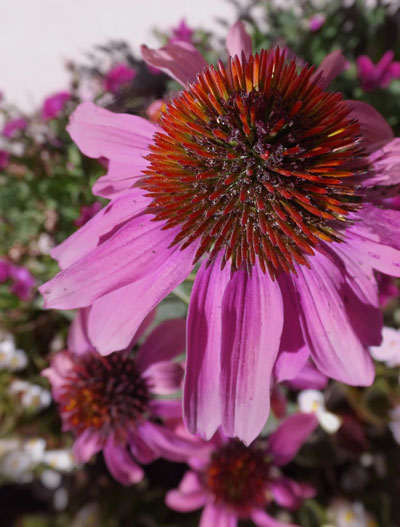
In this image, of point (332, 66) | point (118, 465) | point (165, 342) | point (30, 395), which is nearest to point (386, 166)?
point (332, 66)

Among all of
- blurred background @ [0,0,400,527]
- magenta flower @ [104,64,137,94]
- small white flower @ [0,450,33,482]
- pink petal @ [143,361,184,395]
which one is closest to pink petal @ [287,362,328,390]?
blurred background @ [0,0,400,527]

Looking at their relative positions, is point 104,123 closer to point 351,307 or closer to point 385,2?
point 351,307

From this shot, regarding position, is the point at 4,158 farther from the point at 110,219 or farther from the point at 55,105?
the point at 110,219

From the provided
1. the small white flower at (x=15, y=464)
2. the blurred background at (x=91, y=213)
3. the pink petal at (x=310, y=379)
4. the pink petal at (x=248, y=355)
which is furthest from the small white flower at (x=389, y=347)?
the small white flower at (x=15, y=464)

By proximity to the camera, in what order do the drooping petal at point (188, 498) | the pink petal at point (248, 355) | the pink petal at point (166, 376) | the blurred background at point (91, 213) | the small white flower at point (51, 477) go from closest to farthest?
the pink petal at point (248, 355) < the pink petal at point (166, 376) < the drooping petal at point (188, 498) < the blurred background at point (91, 213) < the small white flower at point (51, 477)

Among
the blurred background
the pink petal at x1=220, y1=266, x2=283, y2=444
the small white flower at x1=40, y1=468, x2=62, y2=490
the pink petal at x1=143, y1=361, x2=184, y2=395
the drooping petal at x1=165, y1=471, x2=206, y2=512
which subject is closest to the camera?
the pink petal at x1=220, y1=266, x2=283, y2=444

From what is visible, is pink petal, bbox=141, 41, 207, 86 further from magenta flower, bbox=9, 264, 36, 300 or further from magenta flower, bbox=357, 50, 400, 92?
magenta flower, bbox=9, 264, 36, 300

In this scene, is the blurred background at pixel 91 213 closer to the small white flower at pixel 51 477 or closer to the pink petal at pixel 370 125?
the small white flower at pixel 51 477
